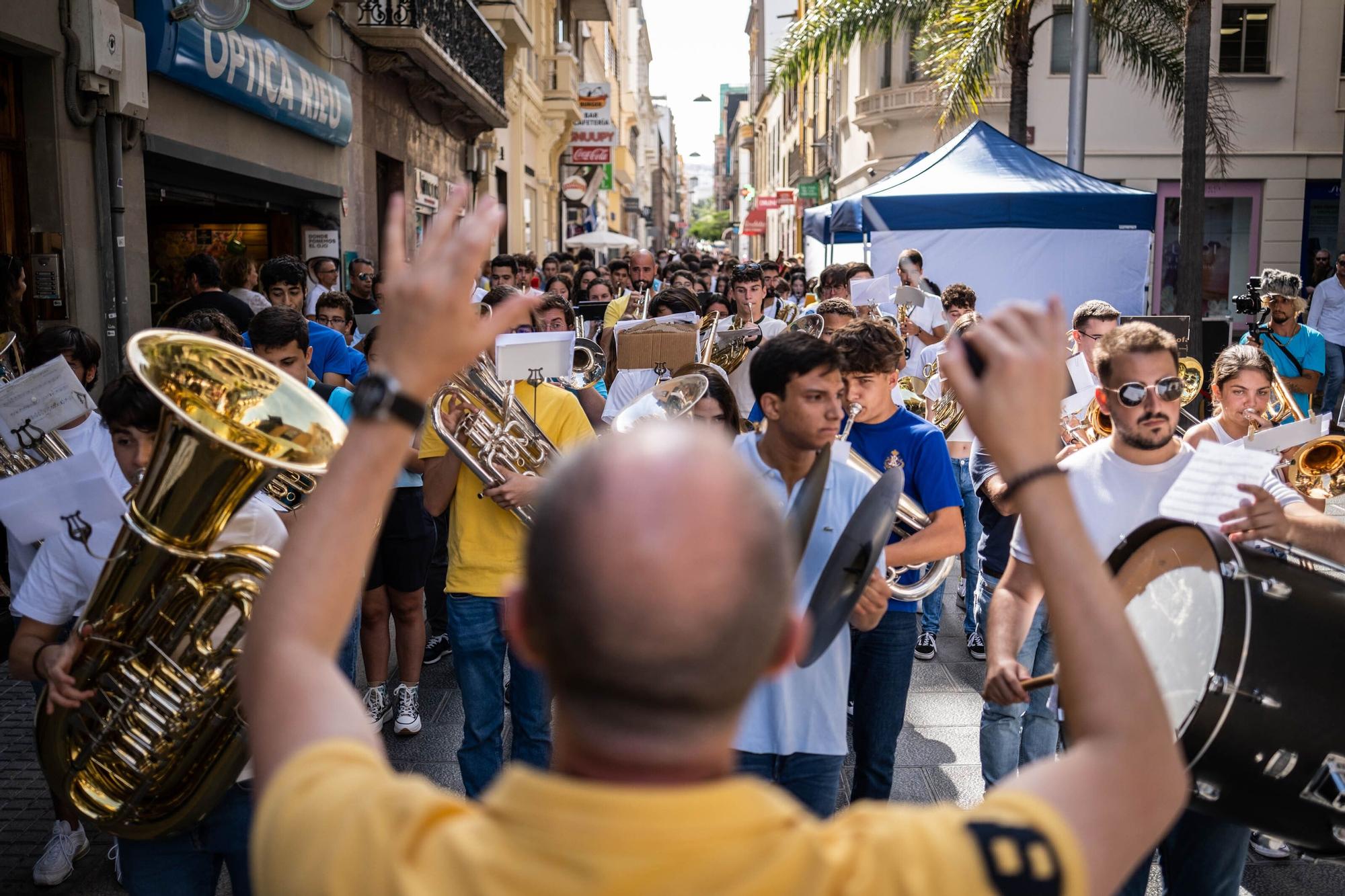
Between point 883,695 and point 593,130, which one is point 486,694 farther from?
point 593,130

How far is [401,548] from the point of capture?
5.34m

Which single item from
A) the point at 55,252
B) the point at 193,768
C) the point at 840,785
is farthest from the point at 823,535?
the point at 55,252

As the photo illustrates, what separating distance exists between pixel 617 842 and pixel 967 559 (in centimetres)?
609

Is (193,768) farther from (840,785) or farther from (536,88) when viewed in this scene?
(536,88)

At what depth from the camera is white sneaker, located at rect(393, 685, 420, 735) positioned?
5305 mm

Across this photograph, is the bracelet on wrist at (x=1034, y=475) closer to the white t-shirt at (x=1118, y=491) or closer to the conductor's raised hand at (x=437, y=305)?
the conductor's raised hand at (x=437, y=305)

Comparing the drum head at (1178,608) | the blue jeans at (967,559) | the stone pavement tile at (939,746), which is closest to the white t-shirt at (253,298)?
the blue jeans at (967,559)

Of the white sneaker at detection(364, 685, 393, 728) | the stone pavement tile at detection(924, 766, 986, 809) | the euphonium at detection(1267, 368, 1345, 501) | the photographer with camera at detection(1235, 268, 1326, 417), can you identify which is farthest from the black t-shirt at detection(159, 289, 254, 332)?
the photographer with camera at detection(1235, 268, 1326, 417)

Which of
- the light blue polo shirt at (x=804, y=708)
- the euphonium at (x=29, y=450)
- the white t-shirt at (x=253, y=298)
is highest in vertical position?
the white t-shirt at (x=253, y=298)

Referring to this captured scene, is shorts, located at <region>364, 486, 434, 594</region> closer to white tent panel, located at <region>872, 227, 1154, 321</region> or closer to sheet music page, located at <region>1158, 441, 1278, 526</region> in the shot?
sheet music page, located at <region>1158, 441, 1278, 526</region>

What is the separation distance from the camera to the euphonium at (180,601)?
2205mm

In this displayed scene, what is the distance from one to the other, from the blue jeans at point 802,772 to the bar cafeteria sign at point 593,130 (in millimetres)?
31350

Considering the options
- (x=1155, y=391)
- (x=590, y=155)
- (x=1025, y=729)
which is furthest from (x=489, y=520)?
(x=590, y=155)

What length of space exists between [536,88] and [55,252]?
22.5m
